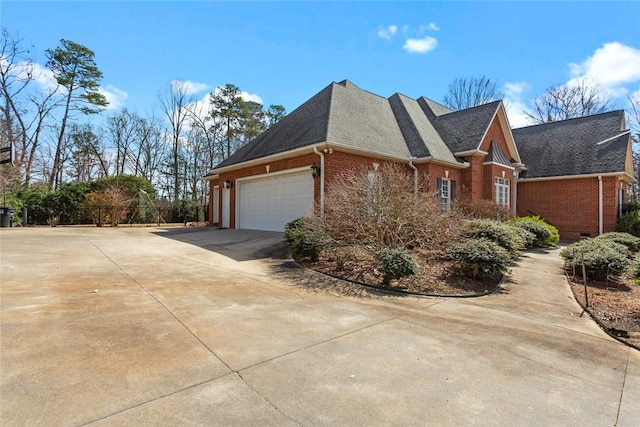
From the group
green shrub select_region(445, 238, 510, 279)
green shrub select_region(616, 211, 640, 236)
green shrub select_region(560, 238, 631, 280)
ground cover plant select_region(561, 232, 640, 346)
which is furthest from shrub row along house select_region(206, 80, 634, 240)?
ground cover plant select_region(561, 232, 640, 346)

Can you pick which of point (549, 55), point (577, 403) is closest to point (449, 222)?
point (577, 403)

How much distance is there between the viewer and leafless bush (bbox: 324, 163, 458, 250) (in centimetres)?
807

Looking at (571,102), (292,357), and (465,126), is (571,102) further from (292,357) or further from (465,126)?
(292,357)

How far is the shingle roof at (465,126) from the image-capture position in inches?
645

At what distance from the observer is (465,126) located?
17.4 m

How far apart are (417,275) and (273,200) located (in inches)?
348

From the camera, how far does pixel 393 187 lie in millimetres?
8117

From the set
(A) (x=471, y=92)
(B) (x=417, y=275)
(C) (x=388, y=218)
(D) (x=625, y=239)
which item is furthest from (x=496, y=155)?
(A) (x=471, y=92)

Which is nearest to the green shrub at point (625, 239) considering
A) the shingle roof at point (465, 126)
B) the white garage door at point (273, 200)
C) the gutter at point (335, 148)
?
the gutter at point (335, 148)

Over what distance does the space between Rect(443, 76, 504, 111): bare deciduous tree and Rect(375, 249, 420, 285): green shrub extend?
106 ft

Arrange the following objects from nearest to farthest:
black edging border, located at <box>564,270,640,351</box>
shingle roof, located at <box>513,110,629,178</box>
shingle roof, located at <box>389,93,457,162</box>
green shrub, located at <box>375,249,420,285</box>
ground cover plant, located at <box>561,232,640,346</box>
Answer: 1. black edging border, located at <box>564,270,640,351</box>
2. ground cover plant, located at <box>561,232,640,346</box>
3. green shrub, located at <box>375,249,420,285</box>
4. shingle roof, located at <box>389,93,457,162</box>
5. shingle roof, located at <box>513,110,629,178</box>

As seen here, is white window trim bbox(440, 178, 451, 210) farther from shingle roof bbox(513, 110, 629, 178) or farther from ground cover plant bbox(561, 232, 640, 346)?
shingle roof bbox(513, 110, 629, 178)

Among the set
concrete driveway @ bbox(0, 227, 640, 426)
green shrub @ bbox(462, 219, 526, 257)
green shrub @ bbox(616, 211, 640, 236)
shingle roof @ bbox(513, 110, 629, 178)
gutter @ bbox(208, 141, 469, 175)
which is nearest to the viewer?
concrete driveway @ bbox(0, 227, 640, 426)

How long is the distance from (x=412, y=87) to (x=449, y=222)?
17.5 meters
